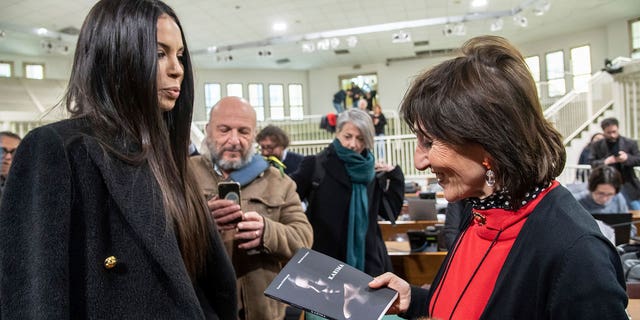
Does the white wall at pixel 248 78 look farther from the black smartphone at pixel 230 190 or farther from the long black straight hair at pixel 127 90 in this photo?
the long black straight hair at pixel 127 90

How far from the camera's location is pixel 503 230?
95 cm

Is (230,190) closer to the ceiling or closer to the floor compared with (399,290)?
closer to the ceiling

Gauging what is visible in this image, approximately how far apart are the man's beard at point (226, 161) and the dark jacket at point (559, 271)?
1.26 m

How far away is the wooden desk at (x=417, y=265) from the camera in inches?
110

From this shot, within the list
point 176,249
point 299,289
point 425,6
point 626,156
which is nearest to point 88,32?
point 176,249

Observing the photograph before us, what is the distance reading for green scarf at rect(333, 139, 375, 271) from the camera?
2.60 m

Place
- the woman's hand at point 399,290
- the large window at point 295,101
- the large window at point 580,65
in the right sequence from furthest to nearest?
the large window at point 295,101 < the large window at point 580,65 < the woman's hand at point 399,290

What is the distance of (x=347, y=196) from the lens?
2.67 m

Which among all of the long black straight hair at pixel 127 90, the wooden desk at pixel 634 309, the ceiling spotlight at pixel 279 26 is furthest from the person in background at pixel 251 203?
the ceiling spotlight at pixel 279 26

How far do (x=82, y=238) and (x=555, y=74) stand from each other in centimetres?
1596

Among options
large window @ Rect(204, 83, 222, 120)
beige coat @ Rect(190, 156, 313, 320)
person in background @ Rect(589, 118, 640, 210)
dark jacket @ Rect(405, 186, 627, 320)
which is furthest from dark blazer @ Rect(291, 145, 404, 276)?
large window @ Rect(204, 83, 222, 120)

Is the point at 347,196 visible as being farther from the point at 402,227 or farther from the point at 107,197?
the point at 107,197

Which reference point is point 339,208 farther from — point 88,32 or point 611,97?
point 611,97

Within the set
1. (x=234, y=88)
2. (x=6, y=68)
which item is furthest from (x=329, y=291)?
(x=234, y=88)
